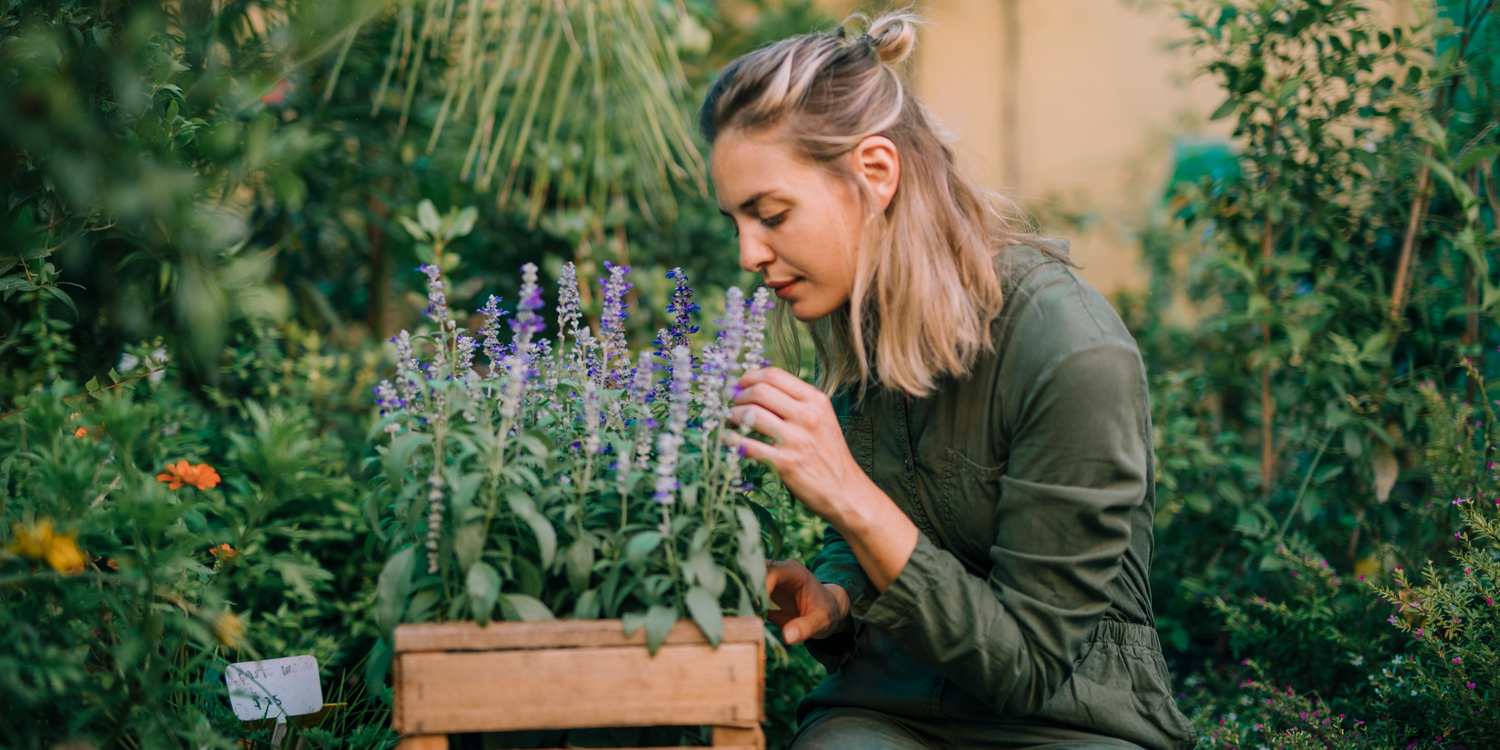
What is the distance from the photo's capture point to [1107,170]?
529 cm

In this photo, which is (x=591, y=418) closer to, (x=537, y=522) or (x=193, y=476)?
(x=537, y=522)

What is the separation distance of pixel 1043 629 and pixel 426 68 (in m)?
2.52

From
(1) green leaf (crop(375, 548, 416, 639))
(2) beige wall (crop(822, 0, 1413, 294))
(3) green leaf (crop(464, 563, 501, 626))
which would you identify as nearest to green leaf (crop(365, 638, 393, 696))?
(1) green leaf (crop(375, 548, 416, 639))

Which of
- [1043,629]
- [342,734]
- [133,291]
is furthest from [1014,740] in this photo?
[133,291]

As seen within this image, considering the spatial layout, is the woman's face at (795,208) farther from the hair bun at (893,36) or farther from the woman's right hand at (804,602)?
the woman's right hand at (804,602)

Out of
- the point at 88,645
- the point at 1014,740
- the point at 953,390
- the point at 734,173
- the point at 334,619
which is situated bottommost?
the point at 334,619

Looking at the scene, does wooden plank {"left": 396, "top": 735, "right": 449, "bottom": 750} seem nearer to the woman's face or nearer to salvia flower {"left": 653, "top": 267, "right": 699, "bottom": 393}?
salvia flower {"left": 653, "top": 267, "right": 699, "bottom": 393}

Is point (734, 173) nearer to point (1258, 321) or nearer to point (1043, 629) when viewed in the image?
point (1043, 629)

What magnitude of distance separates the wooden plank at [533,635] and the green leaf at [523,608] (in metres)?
0.02

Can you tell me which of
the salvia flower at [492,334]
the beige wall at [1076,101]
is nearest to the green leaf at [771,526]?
the salvia flower at [492,334]

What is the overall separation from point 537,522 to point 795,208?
614mm

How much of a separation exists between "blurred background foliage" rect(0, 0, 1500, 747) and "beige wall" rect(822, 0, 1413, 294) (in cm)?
176

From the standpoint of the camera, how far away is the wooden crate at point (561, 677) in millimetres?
1146

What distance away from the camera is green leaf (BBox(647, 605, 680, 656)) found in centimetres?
114
